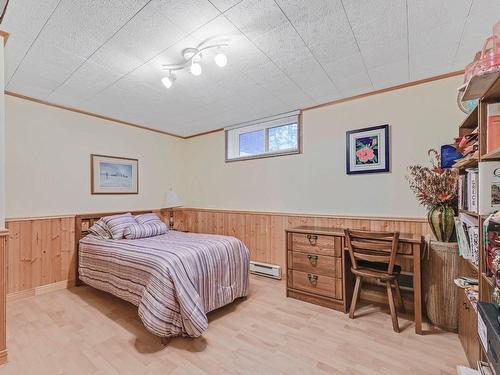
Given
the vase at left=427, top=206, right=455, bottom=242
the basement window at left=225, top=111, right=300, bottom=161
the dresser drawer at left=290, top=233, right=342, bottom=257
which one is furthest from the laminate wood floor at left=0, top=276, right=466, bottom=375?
the basement window at left=225, top=111, right=300, bottom=161

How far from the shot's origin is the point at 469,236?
160 cm

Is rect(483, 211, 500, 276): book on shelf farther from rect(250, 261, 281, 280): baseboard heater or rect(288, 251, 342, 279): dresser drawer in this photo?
rect(250, 261, 281, 280): baseboard heater

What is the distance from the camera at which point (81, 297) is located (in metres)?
2.83

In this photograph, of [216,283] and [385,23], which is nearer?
[385,23]

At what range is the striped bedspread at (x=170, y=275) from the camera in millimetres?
1930

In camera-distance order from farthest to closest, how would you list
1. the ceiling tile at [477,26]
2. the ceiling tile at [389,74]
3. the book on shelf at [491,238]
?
the ceiling tile at [389,74] < the ceiling tile at [477,26] < the book on shelf at [491,238]

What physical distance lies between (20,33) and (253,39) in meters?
1.67

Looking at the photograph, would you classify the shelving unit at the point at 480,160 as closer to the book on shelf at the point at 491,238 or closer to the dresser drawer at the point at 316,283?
the book on shelf at the point at 491,238

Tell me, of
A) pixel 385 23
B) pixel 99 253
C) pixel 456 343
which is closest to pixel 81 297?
pixel 99 253

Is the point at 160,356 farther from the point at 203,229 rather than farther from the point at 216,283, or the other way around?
the point at 203,229

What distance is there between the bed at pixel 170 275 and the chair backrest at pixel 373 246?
1.13 meters

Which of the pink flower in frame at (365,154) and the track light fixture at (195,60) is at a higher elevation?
the track light fixture at (195,60)

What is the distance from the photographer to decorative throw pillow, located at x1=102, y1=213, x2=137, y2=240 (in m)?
2.98

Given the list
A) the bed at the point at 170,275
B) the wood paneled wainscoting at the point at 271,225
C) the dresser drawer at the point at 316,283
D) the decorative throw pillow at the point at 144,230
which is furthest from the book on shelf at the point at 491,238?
the decorative throw pillow at the point at 144,230
